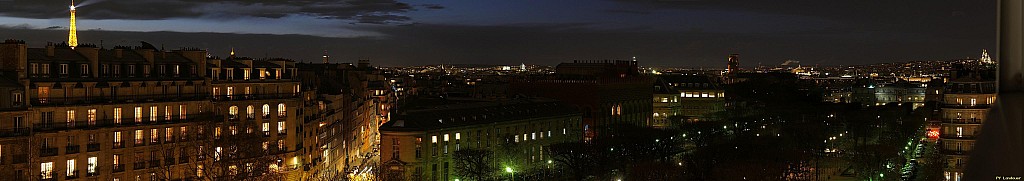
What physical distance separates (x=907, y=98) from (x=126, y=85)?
3970 inches

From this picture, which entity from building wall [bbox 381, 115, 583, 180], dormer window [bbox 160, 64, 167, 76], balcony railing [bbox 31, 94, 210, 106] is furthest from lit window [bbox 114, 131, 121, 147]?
building wall [bbox 381, 115, 583, 180]

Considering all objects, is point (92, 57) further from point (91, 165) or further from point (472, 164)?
point (472, 164)

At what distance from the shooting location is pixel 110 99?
33.2 metres

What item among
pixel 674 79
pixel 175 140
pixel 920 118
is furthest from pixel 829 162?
pixel 674 79

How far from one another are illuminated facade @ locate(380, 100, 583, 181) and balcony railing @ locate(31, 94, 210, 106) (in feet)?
28.4

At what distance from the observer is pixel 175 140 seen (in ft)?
116

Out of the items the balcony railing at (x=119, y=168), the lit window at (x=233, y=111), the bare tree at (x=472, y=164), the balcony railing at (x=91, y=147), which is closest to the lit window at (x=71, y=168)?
the balcony railing at (x=91, y=147)

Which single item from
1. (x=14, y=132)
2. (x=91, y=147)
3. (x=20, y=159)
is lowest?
(x=20, y=159)

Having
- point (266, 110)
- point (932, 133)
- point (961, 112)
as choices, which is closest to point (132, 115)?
point (266, 110)

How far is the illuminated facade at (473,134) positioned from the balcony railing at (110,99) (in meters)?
8.65

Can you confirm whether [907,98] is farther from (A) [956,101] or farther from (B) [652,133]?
(A) [956,101]

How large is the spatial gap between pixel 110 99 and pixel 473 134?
58.8ft

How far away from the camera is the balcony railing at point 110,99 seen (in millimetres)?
31016

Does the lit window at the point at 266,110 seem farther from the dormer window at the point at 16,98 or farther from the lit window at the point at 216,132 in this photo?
the dormer window at the point at 16,98
